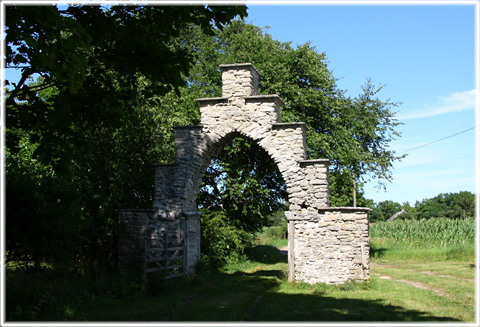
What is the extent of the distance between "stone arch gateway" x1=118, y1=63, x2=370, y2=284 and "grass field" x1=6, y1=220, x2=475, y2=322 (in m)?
0.76

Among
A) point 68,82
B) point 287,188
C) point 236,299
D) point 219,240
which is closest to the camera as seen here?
point 68,82

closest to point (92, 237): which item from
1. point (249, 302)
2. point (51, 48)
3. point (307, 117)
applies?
point (249, 302)

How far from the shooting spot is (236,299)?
426 inches

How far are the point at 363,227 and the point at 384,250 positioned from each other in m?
13.3

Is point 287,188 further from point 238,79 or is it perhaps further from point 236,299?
point 236,299

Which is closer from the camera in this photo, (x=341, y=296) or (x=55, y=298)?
(x=55, y=298)

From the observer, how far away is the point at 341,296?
11602 millimetres

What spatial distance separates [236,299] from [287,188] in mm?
4240

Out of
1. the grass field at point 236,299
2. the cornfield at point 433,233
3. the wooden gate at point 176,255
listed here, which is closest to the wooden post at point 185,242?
the wooden gate at point 176,255

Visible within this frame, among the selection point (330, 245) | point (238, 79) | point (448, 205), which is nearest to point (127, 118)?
point (238, 79)

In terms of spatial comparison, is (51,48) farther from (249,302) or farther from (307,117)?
(307,117)

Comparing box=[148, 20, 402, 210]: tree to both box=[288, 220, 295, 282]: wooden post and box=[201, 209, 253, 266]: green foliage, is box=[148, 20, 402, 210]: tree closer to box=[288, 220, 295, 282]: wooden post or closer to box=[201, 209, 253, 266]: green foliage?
box=[201, 209, 253, 266]: green foliage

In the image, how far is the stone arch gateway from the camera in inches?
517

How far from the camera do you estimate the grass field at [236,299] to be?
355 inches
